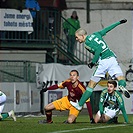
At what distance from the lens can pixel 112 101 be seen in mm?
17031

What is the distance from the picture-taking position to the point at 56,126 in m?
15.2

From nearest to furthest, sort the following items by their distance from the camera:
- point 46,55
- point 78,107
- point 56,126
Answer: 1. point 56,126
2. point 78,107
3. point 46,55

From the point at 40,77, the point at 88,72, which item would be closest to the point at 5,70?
the point at 40,77

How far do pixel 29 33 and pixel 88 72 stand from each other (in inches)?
114

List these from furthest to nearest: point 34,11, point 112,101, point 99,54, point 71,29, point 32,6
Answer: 1. point 71,29
2. point 32,6
3. point 34,11
4. point 112,101
5. point 99,54

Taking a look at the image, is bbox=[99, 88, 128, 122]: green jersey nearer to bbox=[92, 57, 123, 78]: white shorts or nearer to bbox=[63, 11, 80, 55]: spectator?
bbox=[92, 57, 123, 78]: white shorts

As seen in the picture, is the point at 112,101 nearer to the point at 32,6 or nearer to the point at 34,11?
the point at 34,11

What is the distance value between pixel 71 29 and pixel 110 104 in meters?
12.5

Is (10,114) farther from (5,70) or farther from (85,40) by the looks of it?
(5,70)

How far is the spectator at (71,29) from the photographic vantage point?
96.1 ft

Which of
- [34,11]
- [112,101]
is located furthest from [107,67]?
[34,11]

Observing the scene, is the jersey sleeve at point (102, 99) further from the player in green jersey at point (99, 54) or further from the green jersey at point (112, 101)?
the player in green jersey at point (99, 54)

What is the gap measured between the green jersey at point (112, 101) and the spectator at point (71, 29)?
40.2ft

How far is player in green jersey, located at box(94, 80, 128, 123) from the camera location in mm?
16734
